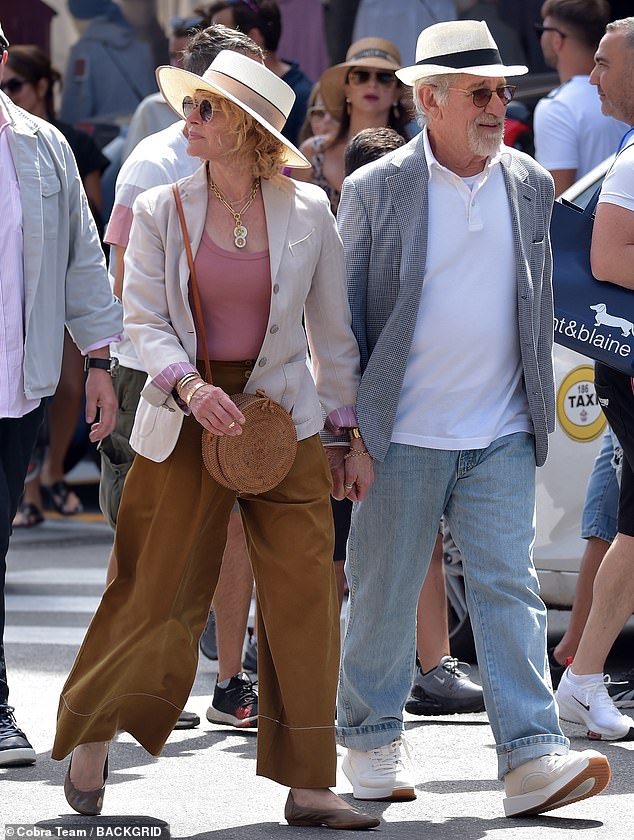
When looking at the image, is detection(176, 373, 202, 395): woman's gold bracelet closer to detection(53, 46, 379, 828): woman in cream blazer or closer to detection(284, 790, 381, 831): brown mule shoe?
detection(53, 46, 379, 828): woman in cream blazer

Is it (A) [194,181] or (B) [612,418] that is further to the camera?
(B) [612,418]

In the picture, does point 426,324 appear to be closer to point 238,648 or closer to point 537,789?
point 537,789

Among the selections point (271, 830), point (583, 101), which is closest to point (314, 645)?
point (271, 830)

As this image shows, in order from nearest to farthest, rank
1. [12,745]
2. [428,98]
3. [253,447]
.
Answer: [253,447] < [428,98] < [12,745]

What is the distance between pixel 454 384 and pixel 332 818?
1124 mm

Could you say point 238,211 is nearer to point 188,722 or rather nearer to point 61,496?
point 188,722

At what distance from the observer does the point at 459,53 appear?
15.0 feet

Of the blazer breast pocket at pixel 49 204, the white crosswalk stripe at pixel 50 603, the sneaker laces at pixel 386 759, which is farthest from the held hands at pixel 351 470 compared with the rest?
the white crosswalk stripe at pixel 50 603

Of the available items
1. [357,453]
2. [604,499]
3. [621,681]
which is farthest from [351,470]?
[621,681]

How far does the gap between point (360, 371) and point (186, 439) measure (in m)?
0.53

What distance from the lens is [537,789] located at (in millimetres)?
4375

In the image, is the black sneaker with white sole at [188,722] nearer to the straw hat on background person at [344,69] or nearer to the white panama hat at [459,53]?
the white panama hat at [459,53]

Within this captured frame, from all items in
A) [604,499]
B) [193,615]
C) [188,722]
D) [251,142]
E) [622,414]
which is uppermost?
[251,142]

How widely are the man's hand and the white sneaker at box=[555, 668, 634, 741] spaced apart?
1.62 metres
